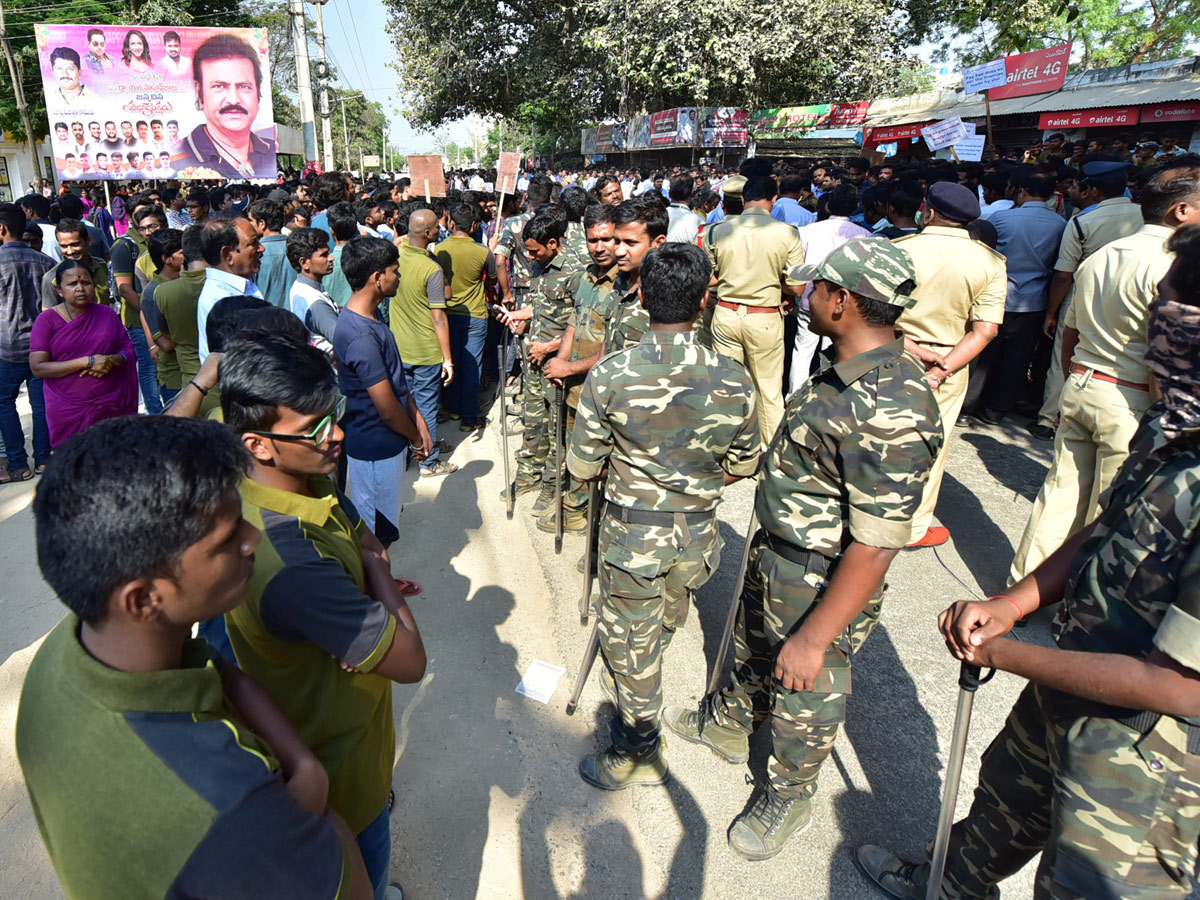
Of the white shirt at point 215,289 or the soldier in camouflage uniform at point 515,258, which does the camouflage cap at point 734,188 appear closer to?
the soldier in camouflage uniform at point 515,258

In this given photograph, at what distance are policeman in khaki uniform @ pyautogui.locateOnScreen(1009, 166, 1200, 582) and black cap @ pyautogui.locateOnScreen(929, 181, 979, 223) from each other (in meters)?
0.65

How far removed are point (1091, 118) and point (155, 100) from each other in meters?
19.0

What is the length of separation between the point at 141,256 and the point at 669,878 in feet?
22.8

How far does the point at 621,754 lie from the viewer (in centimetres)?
278

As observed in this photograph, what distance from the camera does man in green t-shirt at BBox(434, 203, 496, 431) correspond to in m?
6.31

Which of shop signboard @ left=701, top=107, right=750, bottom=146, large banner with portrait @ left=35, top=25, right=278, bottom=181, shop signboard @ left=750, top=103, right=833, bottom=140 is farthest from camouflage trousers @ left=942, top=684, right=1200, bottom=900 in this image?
shop signboard @ left=701, top=107, right=750, bottom=146

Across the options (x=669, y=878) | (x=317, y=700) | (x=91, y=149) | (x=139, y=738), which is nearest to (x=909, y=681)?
(x=669, y=878)

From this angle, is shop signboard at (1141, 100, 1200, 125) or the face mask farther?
shop signboard at (1141, 100, 1200, 125)

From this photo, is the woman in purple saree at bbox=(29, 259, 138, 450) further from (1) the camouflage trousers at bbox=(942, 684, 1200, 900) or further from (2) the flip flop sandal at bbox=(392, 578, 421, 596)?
(1) the camouflage trousers at bbox=(942, 684, 1200, 900)

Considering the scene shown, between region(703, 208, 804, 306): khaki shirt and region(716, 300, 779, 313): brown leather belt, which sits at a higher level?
region(703, 208, 804, 306): khaki shirt

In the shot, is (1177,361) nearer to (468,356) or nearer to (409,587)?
(409,587)

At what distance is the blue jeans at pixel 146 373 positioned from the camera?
648cm

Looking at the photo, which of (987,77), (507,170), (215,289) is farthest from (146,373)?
(987,77)

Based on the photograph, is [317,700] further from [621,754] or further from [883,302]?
[883,302]
